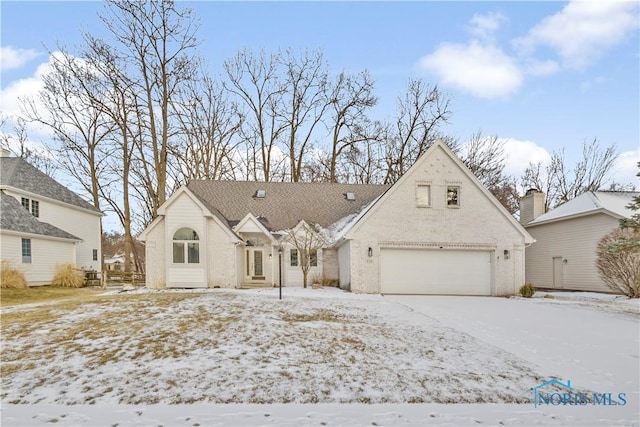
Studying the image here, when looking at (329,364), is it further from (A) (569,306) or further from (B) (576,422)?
(A) (569,306)

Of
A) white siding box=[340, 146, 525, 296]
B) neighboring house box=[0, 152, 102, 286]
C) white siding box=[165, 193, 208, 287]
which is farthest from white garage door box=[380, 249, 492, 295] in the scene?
neighboring house box=[0, 152, 102, 286]

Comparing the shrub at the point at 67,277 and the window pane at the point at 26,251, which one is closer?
the window pane at the point at 26,251

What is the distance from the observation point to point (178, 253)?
645 inches

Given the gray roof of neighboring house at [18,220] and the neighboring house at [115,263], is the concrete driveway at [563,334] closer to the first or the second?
the gray roof of neighboring house at [18,220]

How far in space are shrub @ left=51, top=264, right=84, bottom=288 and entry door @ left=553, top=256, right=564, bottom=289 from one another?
2729 cm

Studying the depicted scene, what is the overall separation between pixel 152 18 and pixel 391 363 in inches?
1066

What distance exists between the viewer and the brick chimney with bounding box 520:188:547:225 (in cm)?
2258

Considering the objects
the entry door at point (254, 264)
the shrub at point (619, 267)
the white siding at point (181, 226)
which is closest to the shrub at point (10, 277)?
the white siding at point (181, 226)

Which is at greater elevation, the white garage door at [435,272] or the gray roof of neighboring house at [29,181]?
the gray roof of neighboring house at [29,181]

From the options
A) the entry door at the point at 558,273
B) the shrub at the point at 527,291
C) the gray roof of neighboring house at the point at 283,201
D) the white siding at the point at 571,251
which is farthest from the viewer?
the gray roof of neighboring house at the point at 283,201

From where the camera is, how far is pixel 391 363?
18.9ft

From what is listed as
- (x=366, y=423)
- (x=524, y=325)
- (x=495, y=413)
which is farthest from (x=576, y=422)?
(x=524, y=325)

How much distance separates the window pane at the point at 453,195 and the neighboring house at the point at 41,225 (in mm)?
21963

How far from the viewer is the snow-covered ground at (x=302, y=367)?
414cm
